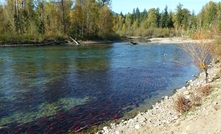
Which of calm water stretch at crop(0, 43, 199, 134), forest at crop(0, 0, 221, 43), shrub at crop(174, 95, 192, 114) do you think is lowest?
calm water stretch at crop(0, 43, 199, 134)

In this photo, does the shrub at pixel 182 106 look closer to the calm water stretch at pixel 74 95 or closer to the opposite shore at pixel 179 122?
the opposite shore at pixel 179 122

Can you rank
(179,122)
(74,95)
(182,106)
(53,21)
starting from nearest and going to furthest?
(179,122) → (182,106) → (74,95) → (53,21)

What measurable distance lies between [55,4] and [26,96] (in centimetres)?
7161

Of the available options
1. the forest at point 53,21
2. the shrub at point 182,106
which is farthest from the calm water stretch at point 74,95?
the forest at point 53,21

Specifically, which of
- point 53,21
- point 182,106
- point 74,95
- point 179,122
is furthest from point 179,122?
point 53,21

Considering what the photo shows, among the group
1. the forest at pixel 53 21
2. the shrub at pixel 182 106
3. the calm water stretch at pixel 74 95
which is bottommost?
the calm water stretch at pixel 74 95

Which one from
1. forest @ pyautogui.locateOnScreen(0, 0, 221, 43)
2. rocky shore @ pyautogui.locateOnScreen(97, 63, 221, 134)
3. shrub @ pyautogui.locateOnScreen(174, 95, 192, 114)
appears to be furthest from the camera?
forest @ pyautogui.locateOnScreen(0, 0, 221, 43)

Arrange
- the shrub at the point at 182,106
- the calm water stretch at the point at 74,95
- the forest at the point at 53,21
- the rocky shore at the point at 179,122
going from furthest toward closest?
the forest at the point at 53,21 < the calm water stretch at the point at 74,95 < the shrub at the point at 182,106 < the rocky shore at the point at 179,122

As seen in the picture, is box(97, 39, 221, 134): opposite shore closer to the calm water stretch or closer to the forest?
the calm water stretch

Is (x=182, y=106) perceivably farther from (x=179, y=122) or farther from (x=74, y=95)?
(x=74, y=95)

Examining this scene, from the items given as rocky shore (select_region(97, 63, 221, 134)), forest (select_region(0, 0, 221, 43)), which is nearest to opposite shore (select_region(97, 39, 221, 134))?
rocky shore (select_region(97, 63, 221, 134))

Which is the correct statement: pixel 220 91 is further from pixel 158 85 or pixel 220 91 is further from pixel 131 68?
pixel 131 68

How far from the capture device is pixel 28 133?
37.2 ft

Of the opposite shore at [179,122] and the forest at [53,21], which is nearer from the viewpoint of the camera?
the opposite shore at [179,122]
